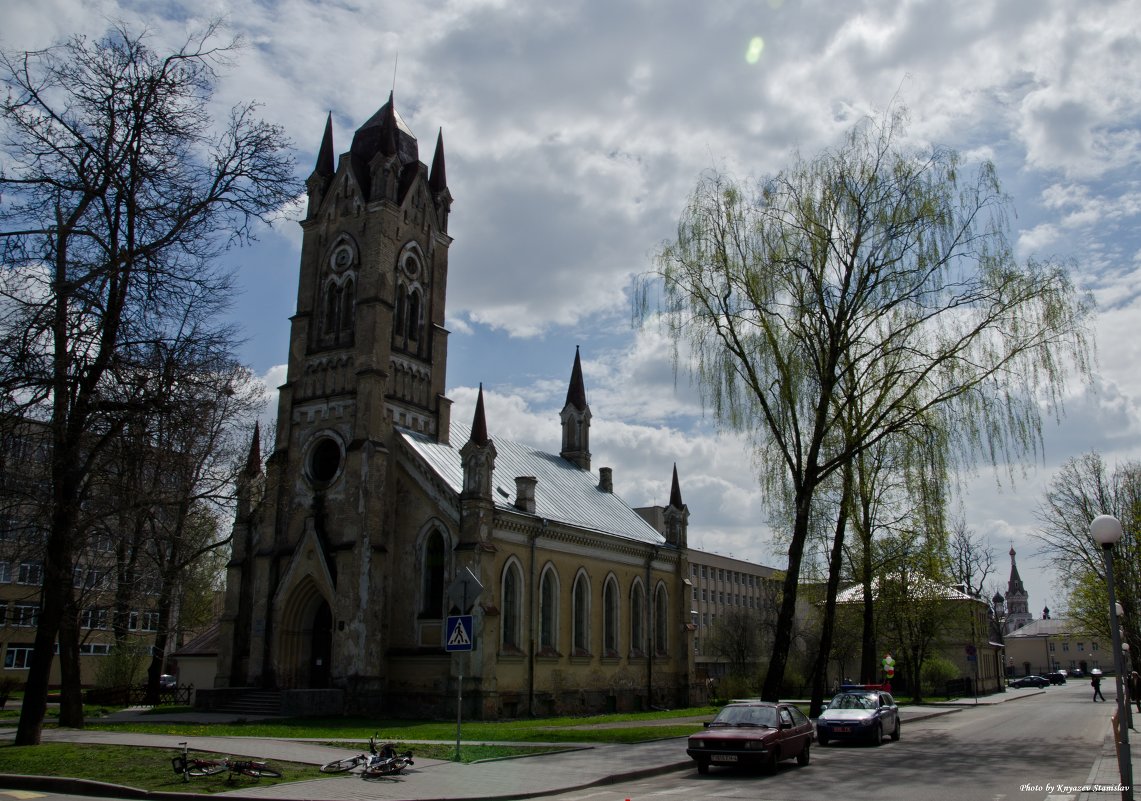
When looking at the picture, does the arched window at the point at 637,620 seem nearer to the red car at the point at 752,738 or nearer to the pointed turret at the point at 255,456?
the pointed turret at the point at 255,456

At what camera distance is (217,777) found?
13.9 meters

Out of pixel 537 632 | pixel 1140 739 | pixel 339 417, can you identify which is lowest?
pixel 1140 739

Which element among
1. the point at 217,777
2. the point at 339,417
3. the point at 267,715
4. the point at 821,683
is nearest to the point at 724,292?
the point at 821,683

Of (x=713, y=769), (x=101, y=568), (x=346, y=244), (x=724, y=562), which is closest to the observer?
(x=713, y=769)

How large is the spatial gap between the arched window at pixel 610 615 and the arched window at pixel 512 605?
22.0 feet

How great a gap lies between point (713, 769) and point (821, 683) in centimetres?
1300

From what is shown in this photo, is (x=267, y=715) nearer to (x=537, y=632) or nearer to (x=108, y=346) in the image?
(x=537, y=632)

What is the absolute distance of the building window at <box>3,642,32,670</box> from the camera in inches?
2044

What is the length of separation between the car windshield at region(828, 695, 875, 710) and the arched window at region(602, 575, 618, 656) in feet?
51.6

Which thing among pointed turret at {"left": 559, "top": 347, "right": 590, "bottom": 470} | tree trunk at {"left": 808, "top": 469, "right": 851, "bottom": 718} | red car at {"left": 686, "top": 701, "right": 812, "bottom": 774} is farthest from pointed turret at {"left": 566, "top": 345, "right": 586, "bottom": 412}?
red car at {"left": 686, "top": 701, "right": 812, "bottom": 774}

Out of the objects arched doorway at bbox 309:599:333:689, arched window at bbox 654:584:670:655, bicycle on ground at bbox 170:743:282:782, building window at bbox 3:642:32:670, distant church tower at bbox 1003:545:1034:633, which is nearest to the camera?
bicycle on ground at bbox 170:743:282:782

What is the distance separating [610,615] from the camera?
39.4 meters

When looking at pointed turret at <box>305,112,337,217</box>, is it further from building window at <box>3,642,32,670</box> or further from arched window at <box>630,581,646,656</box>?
building window at <box>3,642,32,670</box>

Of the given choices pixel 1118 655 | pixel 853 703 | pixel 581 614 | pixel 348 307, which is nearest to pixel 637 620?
pixel 581 614
